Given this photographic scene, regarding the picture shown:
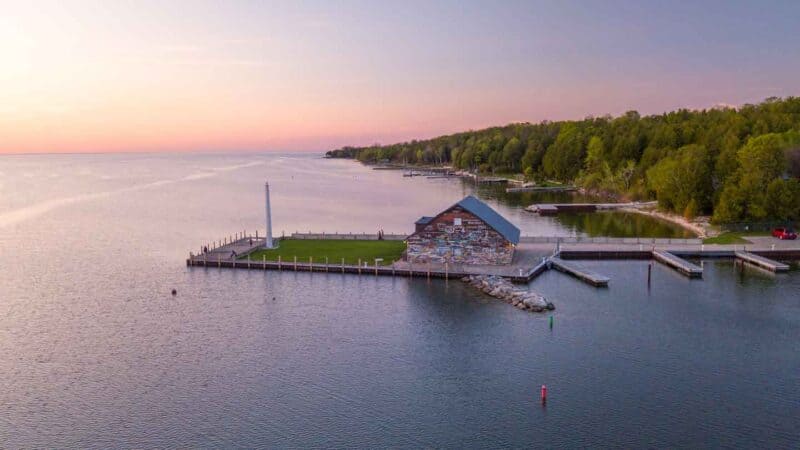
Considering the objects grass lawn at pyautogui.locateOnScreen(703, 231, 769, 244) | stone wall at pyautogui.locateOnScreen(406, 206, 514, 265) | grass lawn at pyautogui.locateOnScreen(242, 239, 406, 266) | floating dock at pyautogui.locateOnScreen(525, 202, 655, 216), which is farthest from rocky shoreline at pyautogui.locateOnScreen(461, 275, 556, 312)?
floating dock at pyautogui.locateOnScreen(525, 202, 655, 216)

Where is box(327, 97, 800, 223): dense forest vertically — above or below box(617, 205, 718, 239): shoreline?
above

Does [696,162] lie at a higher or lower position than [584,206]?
higher

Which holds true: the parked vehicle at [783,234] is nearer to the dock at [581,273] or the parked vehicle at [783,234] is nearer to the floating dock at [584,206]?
the dock at [581,273]

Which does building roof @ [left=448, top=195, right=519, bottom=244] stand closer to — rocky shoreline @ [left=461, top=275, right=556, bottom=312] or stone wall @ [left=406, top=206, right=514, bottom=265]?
stone wall @ [left=406, top=206, right=514, bottom=265]

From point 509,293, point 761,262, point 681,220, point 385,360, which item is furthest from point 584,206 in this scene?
point 385,360

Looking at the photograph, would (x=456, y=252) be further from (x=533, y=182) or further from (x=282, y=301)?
(x=533, y=182)

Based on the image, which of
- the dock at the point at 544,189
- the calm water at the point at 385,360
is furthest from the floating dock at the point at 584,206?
the calm water at the point at 385,360

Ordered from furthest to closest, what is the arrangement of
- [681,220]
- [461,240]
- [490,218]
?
[681,220] < [490,218] < [461,240]

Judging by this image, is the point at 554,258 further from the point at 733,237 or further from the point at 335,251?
the point at 733,237
